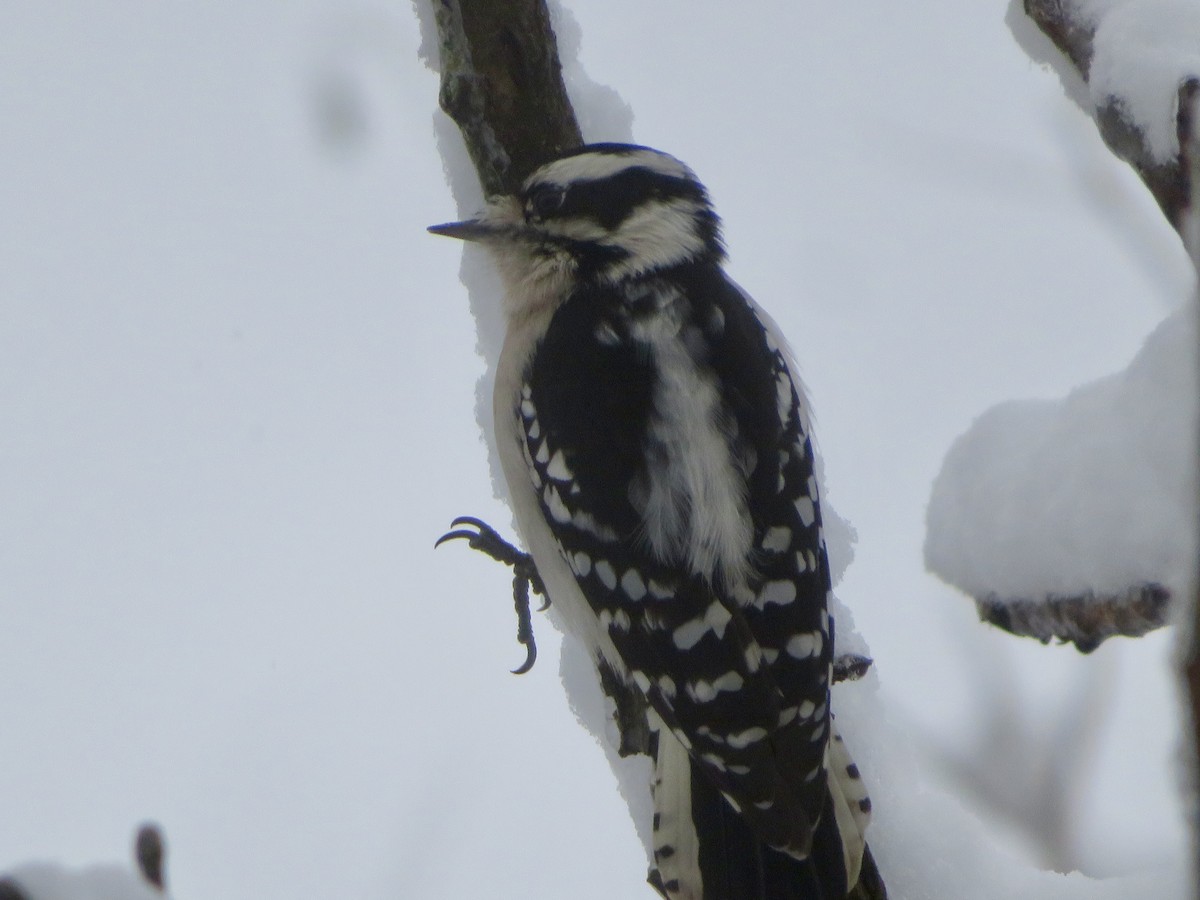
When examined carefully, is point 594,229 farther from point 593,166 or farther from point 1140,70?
point 1140,70

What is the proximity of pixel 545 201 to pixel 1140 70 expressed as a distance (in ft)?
5.03

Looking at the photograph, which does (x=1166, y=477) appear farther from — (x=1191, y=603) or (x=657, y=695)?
(x=1191, y=603)

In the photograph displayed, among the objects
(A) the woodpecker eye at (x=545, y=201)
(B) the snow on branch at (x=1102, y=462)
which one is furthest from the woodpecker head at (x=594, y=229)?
(B) the snow on branch at (x=1102, y=462)

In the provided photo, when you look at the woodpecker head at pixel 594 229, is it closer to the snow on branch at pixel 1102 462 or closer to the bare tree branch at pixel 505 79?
the bare tree branch at pixel 505 79

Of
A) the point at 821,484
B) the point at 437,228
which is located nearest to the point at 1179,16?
the point at 821,484

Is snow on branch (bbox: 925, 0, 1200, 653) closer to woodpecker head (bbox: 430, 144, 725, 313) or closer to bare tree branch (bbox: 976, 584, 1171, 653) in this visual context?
bare tree branch (bbox: 976, 584, 1171, 653)

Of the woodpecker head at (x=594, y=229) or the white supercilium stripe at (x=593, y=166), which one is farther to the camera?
the woodpecker head at (x=594, y=229)

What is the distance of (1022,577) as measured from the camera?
83.3 inches

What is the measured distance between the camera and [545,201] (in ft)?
10.7

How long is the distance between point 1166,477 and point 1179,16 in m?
0.94

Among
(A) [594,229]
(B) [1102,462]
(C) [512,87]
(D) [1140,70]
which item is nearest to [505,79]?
(C) [512,87]

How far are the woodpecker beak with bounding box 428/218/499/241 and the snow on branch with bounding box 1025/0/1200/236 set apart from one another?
1.52 meters

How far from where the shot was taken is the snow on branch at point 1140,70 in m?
2.07

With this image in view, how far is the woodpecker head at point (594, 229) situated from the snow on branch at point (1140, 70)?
3.98ft
